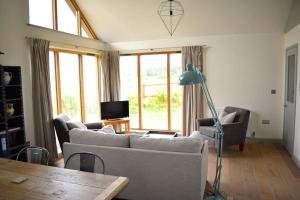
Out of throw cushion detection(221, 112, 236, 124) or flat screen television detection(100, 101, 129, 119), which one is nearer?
throw cushion detection(221, 112, 236, 124)

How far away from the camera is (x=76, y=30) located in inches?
228

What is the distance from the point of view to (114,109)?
611 centimetres

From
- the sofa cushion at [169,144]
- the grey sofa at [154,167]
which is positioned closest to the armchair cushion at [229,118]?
the grey sofa at [154,167]

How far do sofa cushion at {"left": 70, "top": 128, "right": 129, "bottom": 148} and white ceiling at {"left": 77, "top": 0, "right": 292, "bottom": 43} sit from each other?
3.17 m

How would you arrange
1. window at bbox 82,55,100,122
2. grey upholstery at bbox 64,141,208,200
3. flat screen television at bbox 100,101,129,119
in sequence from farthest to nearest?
→ window at bbox 82,55,100,122, flat screen television at bbox 100,101,129,119, grey upholstery at bbox 64,141,208,200

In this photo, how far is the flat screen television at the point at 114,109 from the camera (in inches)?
235

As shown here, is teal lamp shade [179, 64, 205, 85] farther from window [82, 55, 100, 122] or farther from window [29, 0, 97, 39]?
window [82, 55, 100, 122]

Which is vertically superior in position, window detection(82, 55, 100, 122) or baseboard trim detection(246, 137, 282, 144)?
window detection(82, 55, 100, 122)

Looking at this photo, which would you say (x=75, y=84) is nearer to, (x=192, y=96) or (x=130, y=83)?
(x=130, y=83)

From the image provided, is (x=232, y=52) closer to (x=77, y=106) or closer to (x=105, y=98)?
(x=105, y=98)

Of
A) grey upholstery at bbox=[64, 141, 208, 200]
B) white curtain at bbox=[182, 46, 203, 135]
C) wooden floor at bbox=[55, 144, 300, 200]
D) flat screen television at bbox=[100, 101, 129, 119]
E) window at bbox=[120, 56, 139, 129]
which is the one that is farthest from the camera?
window at bbox=[120, 56, 139, 129]

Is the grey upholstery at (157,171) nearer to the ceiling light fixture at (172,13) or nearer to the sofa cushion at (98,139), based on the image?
the sofa cushion at (98,139)

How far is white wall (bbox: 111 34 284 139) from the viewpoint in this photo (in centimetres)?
548

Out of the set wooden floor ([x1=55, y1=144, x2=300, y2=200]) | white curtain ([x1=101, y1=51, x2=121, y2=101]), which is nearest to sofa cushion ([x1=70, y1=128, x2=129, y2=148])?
wooden floor ([x1=55, y1=144, x2=300, y2=200])
